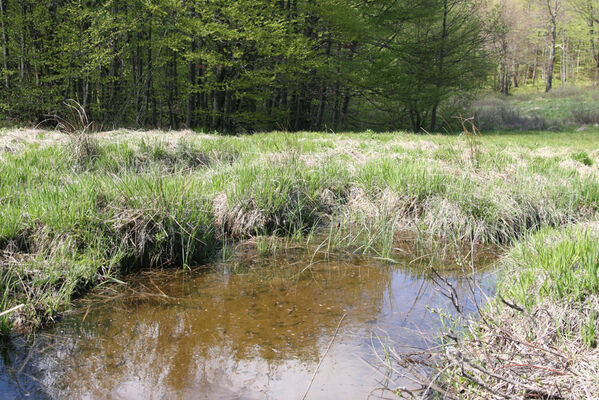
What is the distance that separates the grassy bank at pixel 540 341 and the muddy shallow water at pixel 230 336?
18.0 inches

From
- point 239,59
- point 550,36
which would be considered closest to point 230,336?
point 239,59

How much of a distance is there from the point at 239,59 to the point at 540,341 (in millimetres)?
14385

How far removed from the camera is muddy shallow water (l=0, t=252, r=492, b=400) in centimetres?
248

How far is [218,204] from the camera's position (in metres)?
5.20

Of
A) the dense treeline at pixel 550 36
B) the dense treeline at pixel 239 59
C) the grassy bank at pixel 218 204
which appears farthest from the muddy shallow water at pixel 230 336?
the dense treeline at pixel 550 36

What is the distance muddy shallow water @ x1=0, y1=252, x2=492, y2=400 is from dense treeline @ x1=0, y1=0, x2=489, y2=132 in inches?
448

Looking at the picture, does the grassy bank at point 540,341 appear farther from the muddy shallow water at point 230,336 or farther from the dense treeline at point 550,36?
the dense treeline at point 550,36

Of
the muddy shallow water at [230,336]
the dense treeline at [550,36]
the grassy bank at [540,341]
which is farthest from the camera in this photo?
the dense treeline at [550,36]

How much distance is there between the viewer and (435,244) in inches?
187

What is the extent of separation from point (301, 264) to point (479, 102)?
24906mm

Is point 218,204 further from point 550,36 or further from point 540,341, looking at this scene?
point 550,36

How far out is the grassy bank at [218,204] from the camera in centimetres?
383

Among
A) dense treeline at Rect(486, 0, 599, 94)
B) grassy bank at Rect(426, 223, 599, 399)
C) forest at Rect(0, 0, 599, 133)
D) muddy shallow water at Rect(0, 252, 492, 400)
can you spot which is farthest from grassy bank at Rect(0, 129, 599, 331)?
dense treeline at Rect(486, 0, 599, 94)

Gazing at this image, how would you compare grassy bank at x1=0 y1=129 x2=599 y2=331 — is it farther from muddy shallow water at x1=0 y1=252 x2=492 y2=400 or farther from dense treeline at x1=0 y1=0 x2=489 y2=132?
dense treeline at x1=0 y1=0 x2=489 y2=132
